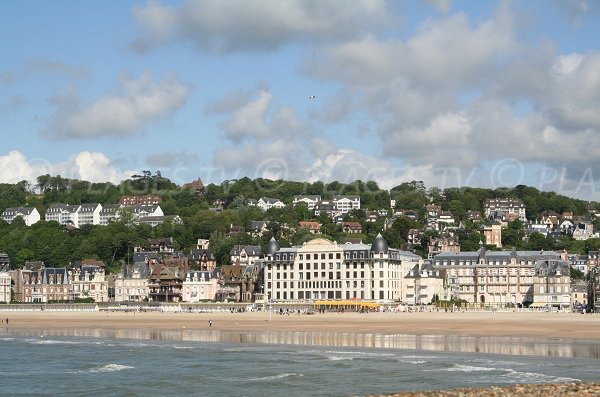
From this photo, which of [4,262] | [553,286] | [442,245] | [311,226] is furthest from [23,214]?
[553,286]

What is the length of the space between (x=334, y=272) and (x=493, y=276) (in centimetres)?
2194

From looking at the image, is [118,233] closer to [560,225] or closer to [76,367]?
[560,225]

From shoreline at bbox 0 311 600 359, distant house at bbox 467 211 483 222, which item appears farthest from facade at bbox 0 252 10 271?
distant house at bbox 467 211 483 222

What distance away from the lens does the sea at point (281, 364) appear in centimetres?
3722

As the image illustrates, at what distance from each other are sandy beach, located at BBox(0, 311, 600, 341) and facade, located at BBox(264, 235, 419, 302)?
1012 inches

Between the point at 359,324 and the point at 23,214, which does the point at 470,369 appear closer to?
the point at 359,324

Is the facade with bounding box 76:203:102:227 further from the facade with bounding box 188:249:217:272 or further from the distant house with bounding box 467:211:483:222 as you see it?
the distant house with bounding box 467:211:483:222

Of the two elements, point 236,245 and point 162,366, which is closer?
point 162,366

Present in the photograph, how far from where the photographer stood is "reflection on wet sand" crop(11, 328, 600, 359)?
5078 centimetres

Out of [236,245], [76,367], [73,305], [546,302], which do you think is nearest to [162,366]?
[76,367]

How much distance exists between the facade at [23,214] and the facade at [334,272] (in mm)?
84971

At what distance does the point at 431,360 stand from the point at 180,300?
83614 millimetres

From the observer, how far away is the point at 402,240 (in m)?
154

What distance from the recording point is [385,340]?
5822 cm
